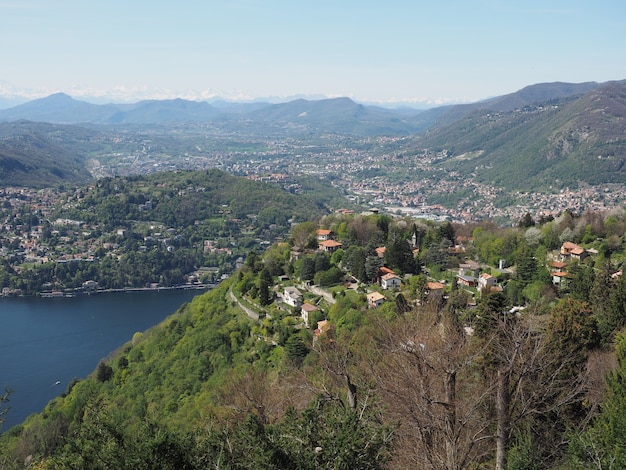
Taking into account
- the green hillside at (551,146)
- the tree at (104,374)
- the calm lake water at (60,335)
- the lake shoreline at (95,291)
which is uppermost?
the green hillside at (551,146)

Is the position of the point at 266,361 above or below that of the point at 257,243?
above

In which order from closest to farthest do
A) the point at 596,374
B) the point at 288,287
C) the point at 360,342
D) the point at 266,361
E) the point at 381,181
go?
the point at 596,374 → the point at 360,342 → the point at 266,361 → the point at 288,287 → the point at 381,181

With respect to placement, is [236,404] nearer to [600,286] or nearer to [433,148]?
[600,286]

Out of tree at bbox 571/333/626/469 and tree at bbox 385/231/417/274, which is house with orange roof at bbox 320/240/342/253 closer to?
tree at bbox 385/231/417/274

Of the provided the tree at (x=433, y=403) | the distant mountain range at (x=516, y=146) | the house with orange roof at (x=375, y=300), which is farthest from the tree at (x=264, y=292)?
the distant mountain range at (x=516, y=146)

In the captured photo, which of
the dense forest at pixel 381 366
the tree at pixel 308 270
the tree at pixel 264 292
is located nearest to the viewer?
the dense forest at pixel 381 366

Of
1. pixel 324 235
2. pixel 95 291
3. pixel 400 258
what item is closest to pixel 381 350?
pixel 400 258

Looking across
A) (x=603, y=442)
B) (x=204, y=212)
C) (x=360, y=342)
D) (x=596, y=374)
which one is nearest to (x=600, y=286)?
(x=596, y=374)

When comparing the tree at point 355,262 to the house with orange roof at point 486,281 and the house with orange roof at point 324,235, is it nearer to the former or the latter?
the house with orange roof at point 324,235
